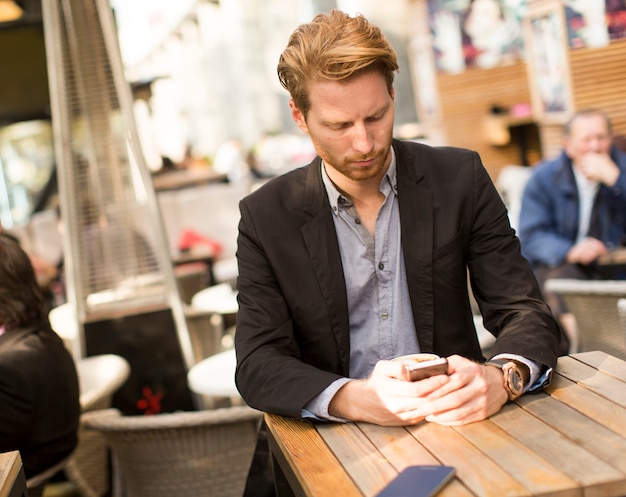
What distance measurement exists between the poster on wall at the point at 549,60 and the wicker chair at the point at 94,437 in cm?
336

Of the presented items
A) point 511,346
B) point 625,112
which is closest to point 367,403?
point 511,346

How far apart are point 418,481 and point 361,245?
795mm

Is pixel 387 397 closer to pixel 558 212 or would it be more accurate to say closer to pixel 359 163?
pixel 359 163

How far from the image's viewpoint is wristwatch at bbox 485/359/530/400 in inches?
71.5

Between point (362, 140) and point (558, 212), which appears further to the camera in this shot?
point (558, 212)

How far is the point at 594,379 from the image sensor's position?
6.23 feet

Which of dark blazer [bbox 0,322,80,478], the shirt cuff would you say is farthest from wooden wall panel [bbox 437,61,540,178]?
the shirt cuff

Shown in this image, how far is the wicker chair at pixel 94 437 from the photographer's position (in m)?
3.63

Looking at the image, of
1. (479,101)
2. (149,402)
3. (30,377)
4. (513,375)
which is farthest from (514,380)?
(479,101)

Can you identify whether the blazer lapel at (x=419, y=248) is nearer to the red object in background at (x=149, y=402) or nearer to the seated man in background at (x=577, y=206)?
the seated man in background at (x=577, y=206)

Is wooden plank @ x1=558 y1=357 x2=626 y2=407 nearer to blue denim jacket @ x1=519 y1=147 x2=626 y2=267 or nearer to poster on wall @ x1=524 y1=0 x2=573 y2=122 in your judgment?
blue denim jacket @ x1=519 y1=147 x2=626 y2=267

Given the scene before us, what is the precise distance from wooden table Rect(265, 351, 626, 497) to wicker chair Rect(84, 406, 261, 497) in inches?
33.4

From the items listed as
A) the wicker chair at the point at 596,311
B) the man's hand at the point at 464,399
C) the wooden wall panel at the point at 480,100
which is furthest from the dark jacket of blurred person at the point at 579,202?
the wooden wall panel at the point at 480,100

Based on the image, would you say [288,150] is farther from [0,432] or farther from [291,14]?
[0,432]
